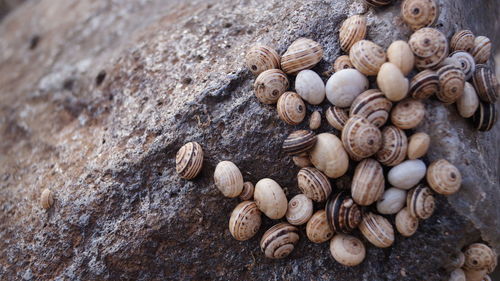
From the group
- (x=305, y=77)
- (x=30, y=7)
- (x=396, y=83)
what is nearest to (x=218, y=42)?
(x=305, y=77)

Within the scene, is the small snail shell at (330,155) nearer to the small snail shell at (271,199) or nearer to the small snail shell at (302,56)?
the small snail shell at (271,199)

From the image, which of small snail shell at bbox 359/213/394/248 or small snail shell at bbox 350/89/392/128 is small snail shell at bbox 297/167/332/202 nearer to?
small snail shell at bbox 359/213/394/248

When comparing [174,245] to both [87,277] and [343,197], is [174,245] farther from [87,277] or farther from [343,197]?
[343,197]

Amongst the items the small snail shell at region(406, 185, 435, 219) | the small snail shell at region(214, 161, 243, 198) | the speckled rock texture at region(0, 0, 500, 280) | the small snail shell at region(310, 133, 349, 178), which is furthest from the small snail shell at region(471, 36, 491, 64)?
the small snail shell at region(214, 161, 243, 198)

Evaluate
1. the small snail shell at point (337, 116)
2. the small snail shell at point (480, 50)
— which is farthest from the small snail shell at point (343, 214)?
the small snail shell at point (480, 50)

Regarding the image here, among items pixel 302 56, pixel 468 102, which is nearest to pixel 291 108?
pixel 302 56
